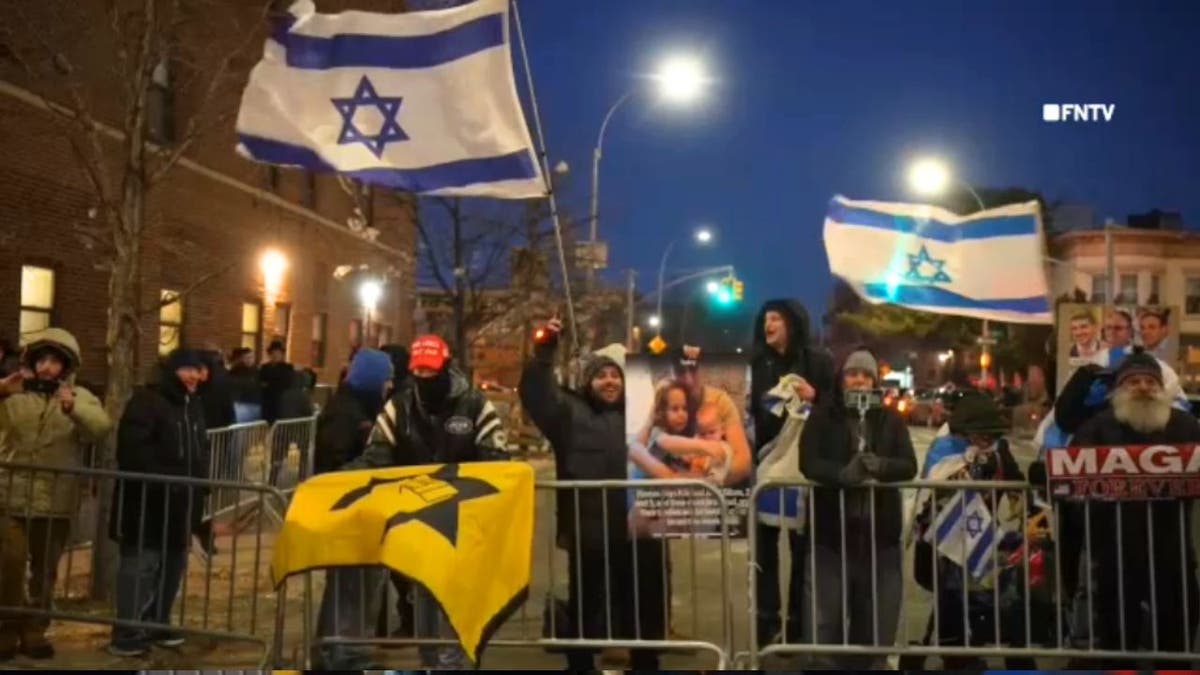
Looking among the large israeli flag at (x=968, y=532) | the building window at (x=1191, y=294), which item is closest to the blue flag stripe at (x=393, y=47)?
the large israeli flag at (x=968, y=532)

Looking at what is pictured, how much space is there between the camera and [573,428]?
297 inches

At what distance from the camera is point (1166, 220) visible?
60.9 m

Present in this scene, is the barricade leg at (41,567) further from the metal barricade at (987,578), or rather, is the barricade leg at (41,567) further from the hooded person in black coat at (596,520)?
the metal barricade at (987,578)

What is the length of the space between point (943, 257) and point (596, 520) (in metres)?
4.29

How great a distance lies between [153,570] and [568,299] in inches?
110

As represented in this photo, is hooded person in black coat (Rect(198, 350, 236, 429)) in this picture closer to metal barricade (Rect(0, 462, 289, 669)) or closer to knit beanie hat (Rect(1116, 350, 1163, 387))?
metal barricade (Rect(0, 462, 289, 669))

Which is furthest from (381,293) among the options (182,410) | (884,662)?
(884,662)

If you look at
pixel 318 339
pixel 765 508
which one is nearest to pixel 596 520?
pixel 765 508

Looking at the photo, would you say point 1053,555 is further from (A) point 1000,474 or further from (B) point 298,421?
(B) point 298,421

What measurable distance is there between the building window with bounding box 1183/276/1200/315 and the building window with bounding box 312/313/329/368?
42629 millimetres

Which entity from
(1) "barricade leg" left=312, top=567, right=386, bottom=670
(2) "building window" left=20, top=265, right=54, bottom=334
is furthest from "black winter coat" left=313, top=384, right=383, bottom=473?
(2) "building window" left=20, top=265, right=54, bottom=334

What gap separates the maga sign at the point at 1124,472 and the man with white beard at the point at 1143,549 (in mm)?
90

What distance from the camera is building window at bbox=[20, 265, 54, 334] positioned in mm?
17109

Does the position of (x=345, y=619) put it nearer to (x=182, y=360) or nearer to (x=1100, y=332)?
(x=182, y=360)
